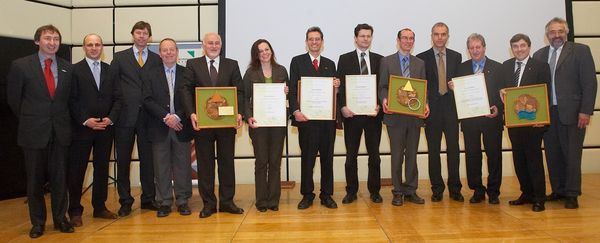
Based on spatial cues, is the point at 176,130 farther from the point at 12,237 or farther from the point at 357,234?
the point at 357,234

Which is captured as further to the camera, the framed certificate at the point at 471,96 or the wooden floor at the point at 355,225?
the framed certificate at the point at 471,96

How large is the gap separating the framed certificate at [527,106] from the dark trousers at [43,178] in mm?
3734

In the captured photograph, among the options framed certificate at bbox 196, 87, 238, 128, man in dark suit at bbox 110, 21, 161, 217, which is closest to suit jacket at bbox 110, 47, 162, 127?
man in dark suit at bbox 110, 21, 161, 217

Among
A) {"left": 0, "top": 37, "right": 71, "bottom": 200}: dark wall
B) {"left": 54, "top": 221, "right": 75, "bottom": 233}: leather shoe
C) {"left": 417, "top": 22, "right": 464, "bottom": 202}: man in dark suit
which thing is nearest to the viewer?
{"left": 54, "top": 221, "right": 75, "bottom": 233}: leather shoe

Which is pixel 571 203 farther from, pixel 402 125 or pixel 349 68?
pixel 349 68

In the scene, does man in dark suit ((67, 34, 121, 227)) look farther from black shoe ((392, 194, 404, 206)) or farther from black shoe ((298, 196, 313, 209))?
black shoe ((392, 194, 404, 206))

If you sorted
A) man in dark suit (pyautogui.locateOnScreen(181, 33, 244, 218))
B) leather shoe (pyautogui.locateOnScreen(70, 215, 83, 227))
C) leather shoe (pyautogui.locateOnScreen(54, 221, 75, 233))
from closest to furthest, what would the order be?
leather shoe (pyautogui.locateOnScreen(54, 221, 75, 233)), leather shoe (pyautogui.locateOnScreen(70, 215, 83, 227)), man in dark suit (pyautogui.locateOnScreen(181, 33, 244, 218))

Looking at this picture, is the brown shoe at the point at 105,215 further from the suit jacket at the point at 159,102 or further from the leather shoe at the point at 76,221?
the suit jacket at the point at 159,102

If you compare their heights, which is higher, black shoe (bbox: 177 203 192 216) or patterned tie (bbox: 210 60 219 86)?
patterned tie (bbox: 210 60 219 86)

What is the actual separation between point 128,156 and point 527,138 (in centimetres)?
362

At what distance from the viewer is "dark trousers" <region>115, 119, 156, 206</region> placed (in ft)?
13.3

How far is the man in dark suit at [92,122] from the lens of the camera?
147 inches

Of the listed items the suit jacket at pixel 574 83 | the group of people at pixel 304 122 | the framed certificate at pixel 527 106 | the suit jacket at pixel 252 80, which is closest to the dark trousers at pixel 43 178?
the group of people at pixel 304 122

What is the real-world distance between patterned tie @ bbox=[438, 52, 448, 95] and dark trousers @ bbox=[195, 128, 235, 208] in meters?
2.06
